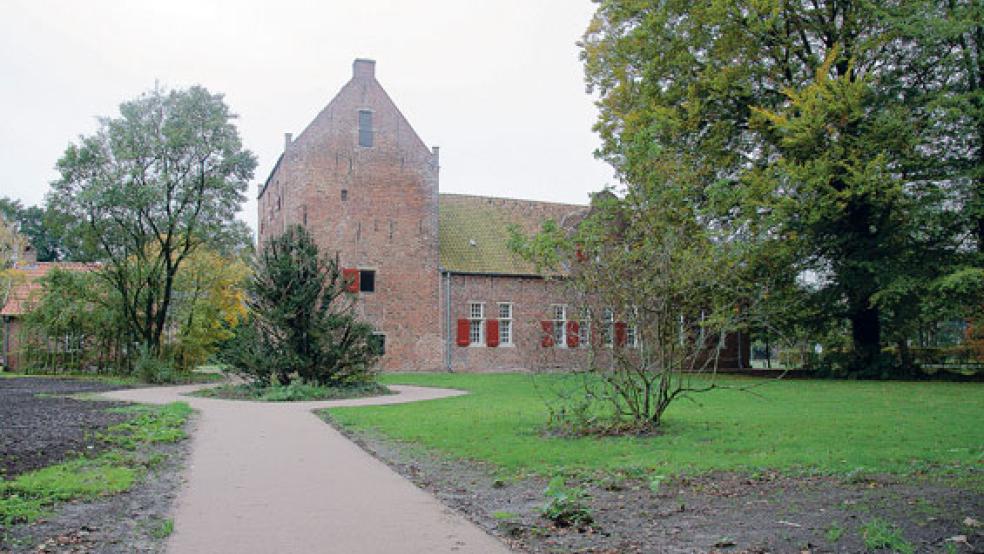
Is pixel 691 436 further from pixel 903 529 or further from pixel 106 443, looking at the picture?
pixel 106 443

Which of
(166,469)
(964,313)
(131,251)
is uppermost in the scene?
(131,251)

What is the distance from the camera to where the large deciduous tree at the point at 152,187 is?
2733 centimetres

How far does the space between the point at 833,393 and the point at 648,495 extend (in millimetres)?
13697

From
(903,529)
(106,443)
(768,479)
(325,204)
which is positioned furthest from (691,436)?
(325,204)

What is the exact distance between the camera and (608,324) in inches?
432

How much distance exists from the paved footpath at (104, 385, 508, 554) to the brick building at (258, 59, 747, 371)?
21349 millimetres

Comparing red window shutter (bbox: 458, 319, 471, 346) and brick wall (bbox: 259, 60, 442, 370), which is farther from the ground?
brick wall (bbox: 259, 60, 442, 370)

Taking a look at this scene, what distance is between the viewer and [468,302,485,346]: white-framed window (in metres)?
34.3

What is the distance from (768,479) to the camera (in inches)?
292

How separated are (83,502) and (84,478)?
1.00 meters

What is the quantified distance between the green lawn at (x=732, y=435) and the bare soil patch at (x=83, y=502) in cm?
337

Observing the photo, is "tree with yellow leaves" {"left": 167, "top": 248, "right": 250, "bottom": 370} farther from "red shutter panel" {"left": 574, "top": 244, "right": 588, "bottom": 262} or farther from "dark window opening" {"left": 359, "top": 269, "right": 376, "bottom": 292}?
"red shutter panel" {"left": 574, "top": 244, "right": 588, "bottom": 262}

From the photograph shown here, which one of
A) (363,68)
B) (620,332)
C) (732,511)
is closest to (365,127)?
(363,68)

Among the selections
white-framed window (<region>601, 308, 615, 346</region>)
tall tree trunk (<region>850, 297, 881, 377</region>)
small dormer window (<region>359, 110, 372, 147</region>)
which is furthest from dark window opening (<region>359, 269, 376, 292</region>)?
white-framed window (<region>601, 308, 615, 346</region>)
